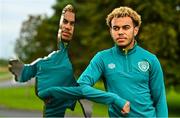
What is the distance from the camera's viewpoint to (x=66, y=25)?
12.8 feet

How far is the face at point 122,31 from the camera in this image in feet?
11.5

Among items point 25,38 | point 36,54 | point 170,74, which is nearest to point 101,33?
point 170,74

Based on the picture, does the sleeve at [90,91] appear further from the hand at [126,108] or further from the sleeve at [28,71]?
the sleeve at [28,71]

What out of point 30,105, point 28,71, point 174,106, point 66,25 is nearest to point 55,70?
point 28,71

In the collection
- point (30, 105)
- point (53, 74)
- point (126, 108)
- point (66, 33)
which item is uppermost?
point (66, 33)

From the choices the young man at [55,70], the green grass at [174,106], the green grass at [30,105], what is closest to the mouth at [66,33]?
the young man at [55,70]

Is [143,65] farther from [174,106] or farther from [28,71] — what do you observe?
[174,106]

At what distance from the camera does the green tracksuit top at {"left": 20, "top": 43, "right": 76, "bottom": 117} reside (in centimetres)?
382

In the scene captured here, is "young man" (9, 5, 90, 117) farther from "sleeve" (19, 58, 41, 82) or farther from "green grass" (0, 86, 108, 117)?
"green grass" (0, 86, 108, 117)

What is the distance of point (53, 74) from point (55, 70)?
32mm

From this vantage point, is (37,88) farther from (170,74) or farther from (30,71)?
(170,74)

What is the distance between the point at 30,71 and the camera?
3.90 meters

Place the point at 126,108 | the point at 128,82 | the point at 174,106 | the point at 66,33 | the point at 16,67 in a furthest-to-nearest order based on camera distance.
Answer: the point at 174,106 < the point at 66,33 < the point at 16,67 < the point at 128,82 < the point at 126,108

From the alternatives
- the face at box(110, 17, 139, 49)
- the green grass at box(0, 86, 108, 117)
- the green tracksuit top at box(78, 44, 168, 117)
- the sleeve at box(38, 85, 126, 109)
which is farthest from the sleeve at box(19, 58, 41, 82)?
the green grass at box(0, 86, 108, 117)
